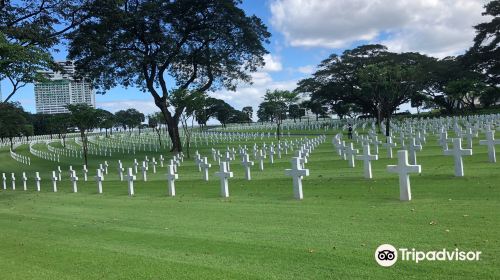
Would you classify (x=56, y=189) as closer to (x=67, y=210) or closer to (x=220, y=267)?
(x=67, y=210)

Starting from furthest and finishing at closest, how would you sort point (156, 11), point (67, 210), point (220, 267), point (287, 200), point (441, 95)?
point (441, 95), point (156, 11), point (67, 210), point (287, 200), point (220, 267)

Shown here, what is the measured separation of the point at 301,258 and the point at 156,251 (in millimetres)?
2177

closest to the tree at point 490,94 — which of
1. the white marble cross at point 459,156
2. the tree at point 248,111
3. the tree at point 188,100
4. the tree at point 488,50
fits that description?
the tree at point 488,50

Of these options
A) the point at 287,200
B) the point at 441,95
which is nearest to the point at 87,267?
the point at 287,200

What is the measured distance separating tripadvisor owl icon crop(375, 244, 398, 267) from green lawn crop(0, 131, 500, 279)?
0.29 ft

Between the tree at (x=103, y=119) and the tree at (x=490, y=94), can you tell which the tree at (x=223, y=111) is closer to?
the tree at (x=103, y=119)

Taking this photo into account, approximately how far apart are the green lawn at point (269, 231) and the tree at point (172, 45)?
833 inches

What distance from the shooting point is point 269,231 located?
7.15m

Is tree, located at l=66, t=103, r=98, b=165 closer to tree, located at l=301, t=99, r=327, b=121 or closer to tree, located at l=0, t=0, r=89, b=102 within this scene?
tree, located at l=0, t=0, r=89, b=102

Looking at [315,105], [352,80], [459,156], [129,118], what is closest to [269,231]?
[459,156]

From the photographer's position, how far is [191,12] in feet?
114

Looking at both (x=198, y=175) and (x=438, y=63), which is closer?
(x=198, y=175)

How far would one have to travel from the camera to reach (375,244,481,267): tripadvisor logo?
16.4 feet

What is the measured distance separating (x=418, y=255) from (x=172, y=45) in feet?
105
